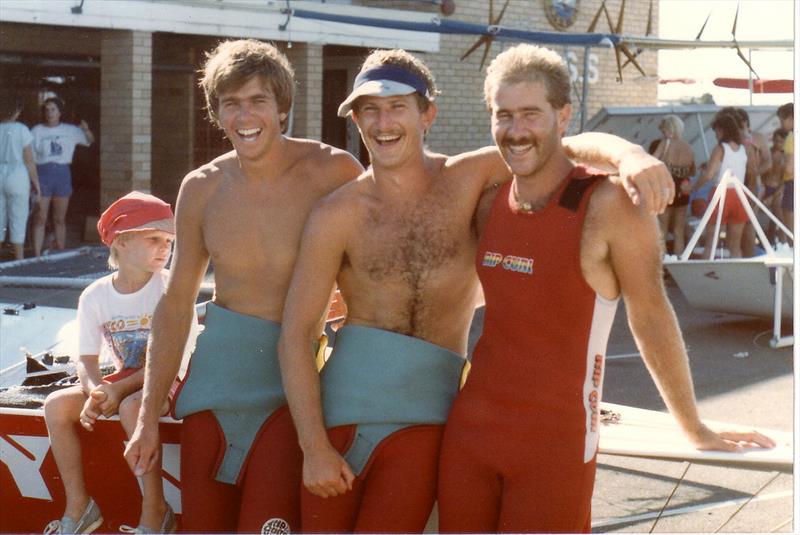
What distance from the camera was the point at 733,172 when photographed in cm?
1251

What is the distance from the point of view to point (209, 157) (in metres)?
19.2

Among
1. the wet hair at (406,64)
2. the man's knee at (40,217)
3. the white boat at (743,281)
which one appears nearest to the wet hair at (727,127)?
the white boat at (743,281)

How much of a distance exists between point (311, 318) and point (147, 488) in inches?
37.8

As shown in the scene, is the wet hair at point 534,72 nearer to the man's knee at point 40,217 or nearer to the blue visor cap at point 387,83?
the blue visor cap at point 387,83

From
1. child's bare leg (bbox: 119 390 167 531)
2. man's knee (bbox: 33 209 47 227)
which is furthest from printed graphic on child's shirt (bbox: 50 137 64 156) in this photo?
child's bare leg (bbox: 119 390 167 531)

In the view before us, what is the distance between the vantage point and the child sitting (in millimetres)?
3922

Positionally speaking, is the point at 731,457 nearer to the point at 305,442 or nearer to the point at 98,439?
the point at 305,442

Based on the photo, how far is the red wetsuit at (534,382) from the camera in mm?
3041

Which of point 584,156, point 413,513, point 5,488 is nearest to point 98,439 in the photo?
point 5,488

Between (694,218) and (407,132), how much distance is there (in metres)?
13.4

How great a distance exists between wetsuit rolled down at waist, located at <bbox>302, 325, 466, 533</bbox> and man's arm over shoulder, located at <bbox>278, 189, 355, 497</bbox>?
7 centimetres

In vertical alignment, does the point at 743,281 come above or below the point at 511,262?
below

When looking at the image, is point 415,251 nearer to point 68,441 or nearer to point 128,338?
point 128,338

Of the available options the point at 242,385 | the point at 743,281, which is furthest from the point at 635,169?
the point at 743,281
